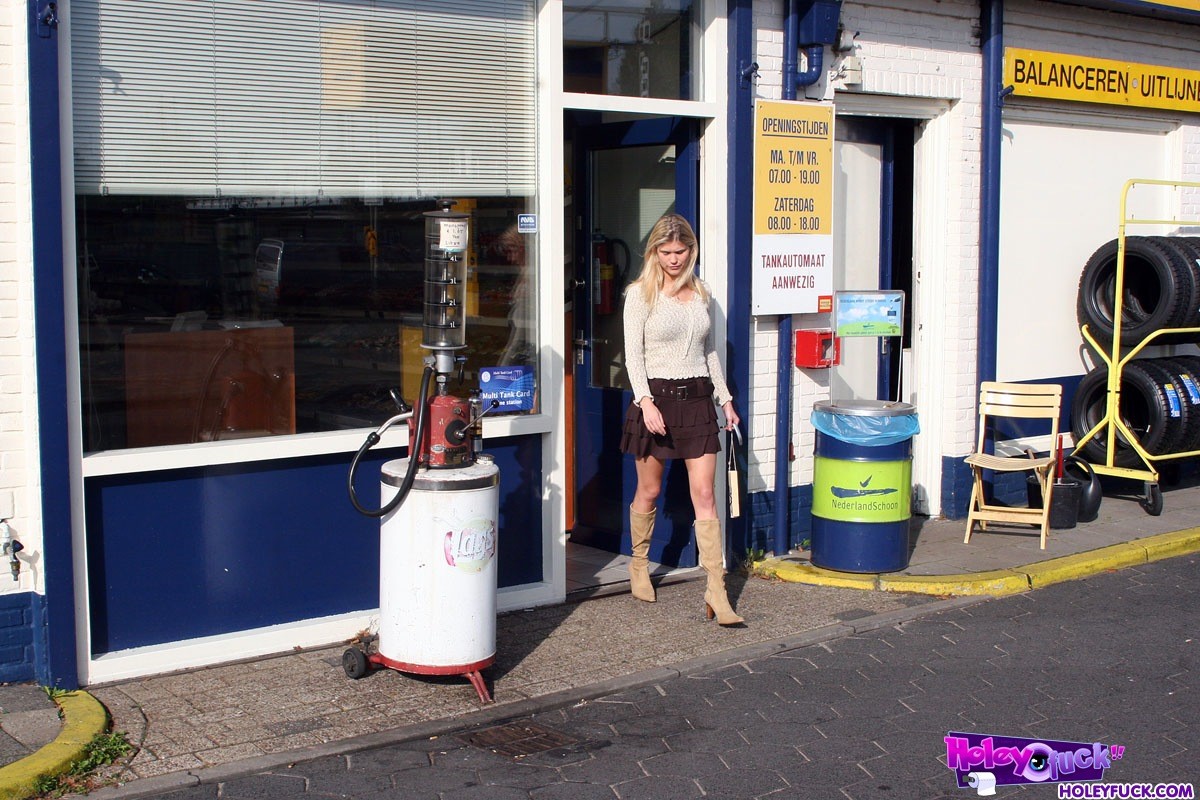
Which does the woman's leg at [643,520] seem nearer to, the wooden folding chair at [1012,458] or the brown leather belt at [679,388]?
the brown leather belt at [679,388]

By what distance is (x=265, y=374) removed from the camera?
236 inches

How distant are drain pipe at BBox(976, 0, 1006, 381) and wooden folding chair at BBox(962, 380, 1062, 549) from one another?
24 centimetres

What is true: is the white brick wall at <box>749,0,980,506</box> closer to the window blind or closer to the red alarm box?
the red alarm box

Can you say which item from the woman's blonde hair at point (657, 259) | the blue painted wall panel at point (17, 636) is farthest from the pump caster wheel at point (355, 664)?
the woman's blonde hair at point (657, 259)

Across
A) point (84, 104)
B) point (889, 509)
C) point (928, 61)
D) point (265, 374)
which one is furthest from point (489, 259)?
point (928, 61)

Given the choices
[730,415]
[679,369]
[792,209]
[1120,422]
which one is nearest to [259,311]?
[679,369]

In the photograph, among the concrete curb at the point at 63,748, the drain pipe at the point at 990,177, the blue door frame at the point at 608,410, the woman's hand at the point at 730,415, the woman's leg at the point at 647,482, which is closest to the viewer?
the concrete curb at the point at 63,748

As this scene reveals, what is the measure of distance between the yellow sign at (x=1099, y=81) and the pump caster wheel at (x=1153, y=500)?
2.79 m

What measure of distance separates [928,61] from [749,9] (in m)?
1.63

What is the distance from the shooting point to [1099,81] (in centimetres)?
952

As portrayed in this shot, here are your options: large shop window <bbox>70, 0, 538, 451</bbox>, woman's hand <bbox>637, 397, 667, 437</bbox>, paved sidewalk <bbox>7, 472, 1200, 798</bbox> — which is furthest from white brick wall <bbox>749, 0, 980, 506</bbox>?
large shop window <bbox>70, 0, 538, 451</bbox>

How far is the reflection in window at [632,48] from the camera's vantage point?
7.05 meters

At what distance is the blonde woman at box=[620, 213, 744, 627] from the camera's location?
643 cm

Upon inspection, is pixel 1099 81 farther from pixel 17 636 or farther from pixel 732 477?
pixel 17 636
